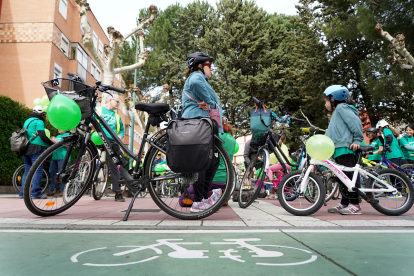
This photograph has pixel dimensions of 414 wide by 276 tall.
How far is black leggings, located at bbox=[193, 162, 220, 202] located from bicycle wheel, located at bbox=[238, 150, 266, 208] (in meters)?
1.49

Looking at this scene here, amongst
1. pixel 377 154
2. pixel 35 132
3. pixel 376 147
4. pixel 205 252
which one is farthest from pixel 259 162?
pixel 377 154

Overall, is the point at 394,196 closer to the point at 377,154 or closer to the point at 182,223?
the point at 182,223

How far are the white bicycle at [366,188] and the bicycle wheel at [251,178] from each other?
0.82 m

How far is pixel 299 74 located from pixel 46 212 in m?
18.1

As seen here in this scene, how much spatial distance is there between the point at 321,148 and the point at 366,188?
832mm

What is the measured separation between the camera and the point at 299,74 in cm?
2025

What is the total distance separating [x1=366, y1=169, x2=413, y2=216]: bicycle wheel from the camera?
473 centimetres

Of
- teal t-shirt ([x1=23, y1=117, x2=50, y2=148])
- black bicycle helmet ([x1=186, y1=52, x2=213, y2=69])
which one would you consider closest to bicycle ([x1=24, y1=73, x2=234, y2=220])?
black bicycle helmet ([x1=186, y1=52, x2=213, y2=69])

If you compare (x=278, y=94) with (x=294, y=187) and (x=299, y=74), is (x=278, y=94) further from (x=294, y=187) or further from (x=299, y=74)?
(x=294, y=187)

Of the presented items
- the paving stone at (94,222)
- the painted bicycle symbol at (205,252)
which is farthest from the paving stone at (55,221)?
the painted bicycle symbol at (205,252)

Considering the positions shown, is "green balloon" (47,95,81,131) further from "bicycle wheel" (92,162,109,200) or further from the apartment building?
the apartment building

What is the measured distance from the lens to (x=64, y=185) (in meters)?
4.22

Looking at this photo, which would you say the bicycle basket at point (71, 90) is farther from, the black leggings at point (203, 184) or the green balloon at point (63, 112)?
the black leggings at point (203, 184)

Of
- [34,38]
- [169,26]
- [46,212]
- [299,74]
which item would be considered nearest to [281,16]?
[169,26]
